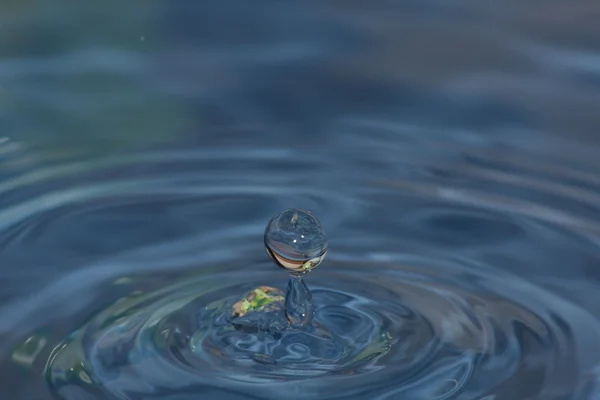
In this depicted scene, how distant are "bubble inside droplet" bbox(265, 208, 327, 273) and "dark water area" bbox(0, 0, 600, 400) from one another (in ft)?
0.26

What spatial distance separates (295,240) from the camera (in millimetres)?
1119

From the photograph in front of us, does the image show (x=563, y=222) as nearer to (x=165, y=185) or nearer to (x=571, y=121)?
(x=571, y=121)

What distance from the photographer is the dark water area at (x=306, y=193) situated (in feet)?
3.61

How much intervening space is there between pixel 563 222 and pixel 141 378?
62 cm

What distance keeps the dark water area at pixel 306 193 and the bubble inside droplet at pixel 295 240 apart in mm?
79

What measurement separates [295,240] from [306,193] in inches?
16.3

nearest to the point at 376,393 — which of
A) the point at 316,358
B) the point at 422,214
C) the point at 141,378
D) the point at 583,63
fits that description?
the point at 316,358

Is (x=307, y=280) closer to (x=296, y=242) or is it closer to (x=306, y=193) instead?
(x=296, y=242)

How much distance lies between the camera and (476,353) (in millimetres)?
1116

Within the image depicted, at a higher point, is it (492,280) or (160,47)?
(160,47)

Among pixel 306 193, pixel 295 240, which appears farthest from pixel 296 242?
pixel 306 193

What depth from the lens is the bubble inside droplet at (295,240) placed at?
1.12 m

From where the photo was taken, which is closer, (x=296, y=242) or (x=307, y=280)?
(x=296, y=242)

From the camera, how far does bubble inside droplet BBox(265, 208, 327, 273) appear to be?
3.67 ft
